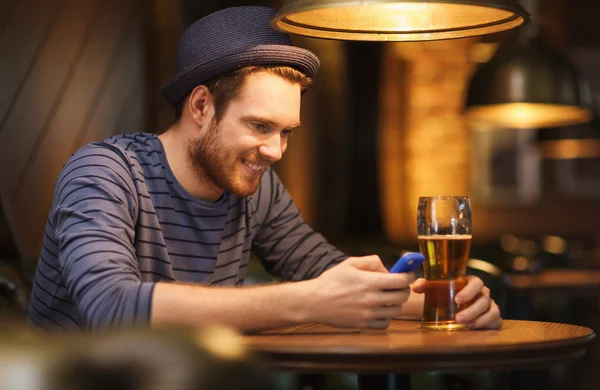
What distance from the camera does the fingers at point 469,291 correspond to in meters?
1.69

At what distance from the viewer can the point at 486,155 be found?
8.95 m

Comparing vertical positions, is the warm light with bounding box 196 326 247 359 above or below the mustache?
below

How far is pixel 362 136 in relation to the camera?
273 inches

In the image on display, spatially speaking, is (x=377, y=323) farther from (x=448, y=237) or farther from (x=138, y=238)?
(x=138, y=238)

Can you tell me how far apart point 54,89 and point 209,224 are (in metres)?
1.15

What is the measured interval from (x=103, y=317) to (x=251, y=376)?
3.13ft

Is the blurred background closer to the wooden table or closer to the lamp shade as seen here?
the lamp shade

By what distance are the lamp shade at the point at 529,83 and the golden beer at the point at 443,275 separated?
8.72 feet

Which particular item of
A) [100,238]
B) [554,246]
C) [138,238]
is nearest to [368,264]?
[100,238]

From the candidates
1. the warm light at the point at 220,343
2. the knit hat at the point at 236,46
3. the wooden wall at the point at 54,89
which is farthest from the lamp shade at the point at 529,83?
the warm light at the point at 220,343

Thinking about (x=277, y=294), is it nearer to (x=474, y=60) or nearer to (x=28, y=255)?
(x=28, y=255)

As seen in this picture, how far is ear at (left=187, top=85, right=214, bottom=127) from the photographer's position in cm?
208

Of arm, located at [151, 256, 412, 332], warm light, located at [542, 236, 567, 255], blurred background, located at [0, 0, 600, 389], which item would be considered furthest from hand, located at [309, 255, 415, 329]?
warm light, located at [542, 236, 567, 255]

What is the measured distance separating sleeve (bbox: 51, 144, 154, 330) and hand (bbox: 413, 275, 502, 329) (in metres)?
0.55
